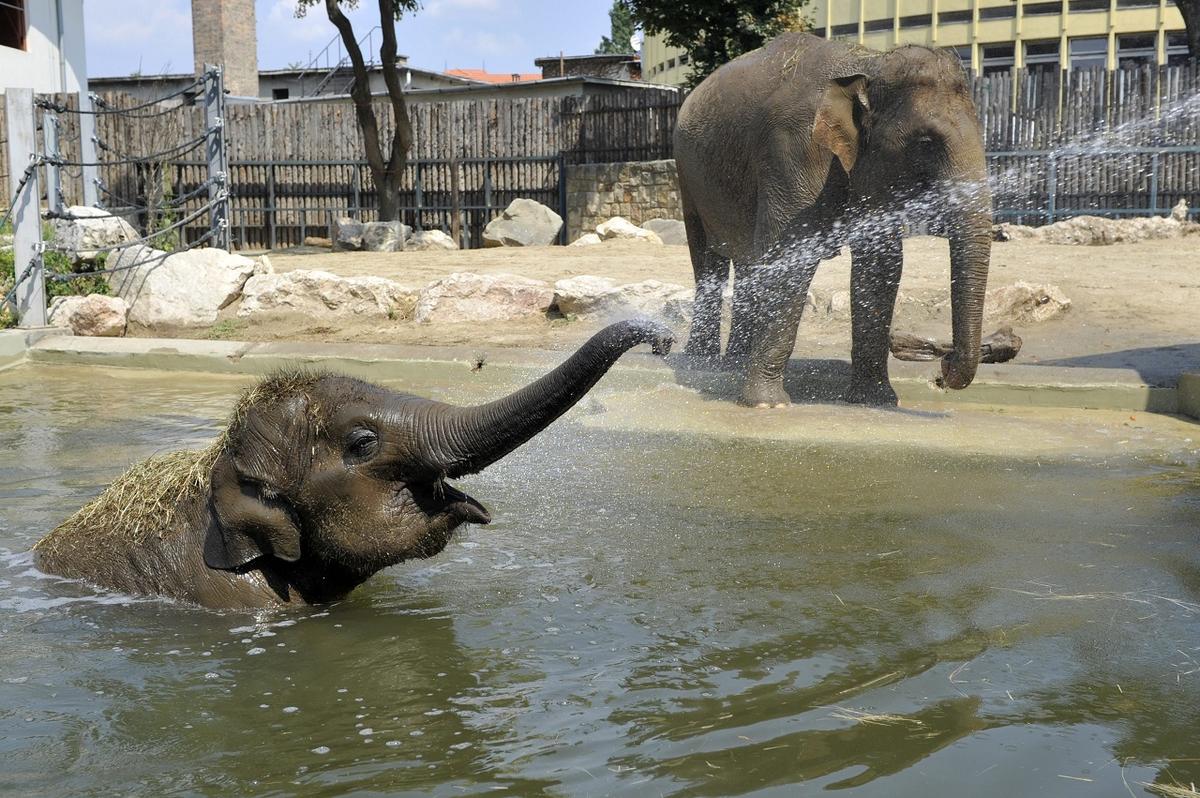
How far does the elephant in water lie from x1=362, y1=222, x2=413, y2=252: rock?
58.9 feet

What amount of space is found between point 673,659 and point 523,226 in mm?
19454

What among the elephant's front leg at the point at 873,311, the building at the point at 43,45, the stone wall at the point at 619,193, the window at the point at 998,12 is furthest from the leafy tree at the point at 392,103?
the window at the point at 998,12

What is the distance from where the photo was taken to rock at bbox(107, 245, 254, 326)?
1415cm

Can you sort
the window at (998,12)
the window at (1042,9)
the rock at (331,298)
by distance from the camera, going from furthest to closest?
the window at (998,12)
the window at (1042,9)
the rock at (331,298)

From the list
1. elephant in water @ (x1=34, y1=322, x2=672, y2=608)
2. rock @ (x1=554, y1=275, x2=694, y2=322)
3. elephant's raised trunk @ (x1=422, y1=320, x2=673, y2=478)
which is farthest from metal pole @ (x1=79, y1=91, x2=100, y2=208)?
elephant's raised trunk @ (x1=422, y1=320, x2=673, y2=478)

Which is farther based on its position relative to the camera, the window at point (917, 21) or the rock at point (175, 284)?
the window at point (917, 21)

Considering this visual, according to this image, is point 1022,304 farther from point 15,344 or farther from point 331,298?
point 15,344

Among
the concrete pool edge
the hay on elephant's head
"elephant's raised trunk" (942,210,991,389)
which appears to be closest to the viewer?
the hay on elephant's head

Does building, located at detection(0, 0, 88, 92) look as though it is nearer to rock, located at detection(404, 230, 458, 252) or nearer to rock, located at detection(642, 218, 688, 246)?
rock, located at detection(404, 230, 458, 252)

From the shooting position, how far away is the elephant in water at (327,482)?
4152 millimetres

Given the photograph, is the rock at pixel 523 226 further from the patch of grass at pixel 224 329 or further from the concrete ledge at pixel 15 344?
the concrete ledge at pixel 15 344

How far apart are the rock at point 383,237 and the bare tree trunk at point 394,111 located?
6.21ft

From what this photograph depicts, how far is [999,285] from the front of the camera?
516 inches

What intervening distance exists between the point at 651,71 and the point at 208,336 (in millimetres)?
42083
